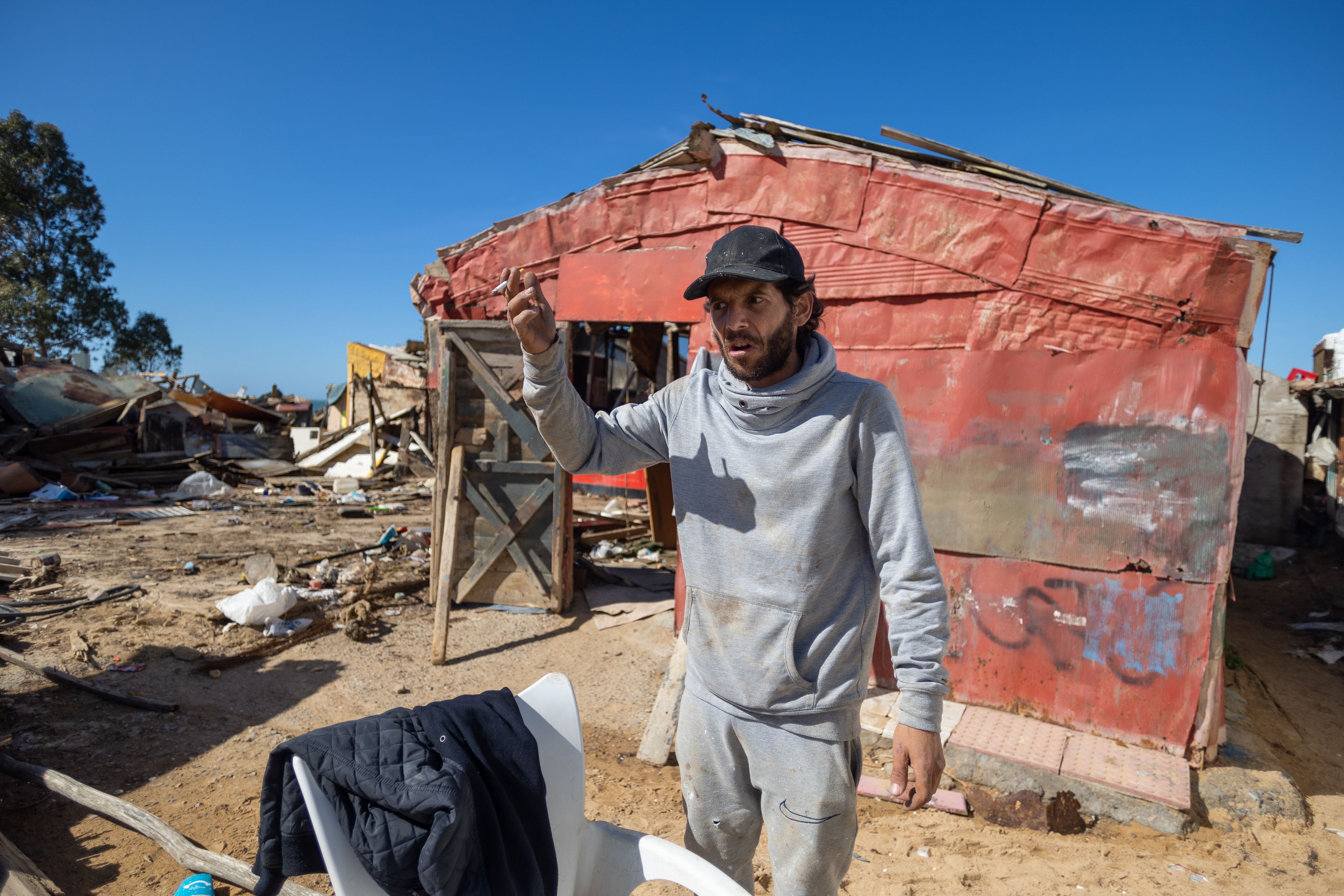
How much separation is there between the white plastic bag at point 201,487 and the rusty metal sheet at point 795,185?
1208 centimetres

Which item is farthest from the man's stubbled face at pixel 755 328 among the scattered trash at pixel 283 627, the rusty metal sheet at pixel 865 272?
the scattered trash at pixel 283 627

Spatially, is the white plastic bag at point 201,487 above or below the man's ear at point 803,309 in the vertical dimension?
below

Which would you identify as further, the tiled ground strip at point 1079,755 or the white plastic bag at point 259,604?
the white plastic bag at point 259,604

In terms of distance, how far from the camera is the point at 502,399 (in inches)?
249

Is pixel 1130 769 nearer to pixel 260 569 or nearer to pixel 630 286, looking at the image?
pixel 630 286

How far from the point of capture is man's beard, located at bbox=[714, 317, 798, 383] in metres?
1.79

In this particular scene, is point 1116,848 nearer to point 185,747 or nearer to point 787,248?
point 787,248

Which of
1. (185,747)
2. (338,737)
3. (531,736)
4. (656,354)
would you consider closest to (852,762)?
(531,736)

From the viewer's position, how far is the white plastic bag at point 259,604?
18.8ft

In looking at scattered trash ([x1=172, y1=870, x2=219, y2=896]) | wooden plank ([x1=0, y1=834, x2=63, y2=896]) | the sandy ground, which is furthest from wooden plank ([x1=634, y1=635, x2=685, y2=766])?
wooden plank ([x1=0, y1=834, x2=63, y2=896])

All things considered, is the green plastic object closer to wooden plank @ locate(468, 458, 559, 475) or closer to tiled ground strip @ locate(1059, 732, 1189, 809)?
tiled ground strip @ locate(1059, 732, 1189, 809)

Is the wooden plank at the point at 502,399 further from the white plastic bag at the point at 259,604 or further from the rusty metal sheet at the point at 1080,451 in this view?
the rusty metal sheet at the point at 1080,451

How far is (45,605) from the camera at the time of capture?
20.1 feet

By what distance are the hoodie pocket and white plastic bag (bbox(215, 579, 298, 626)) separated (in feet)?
17.2
